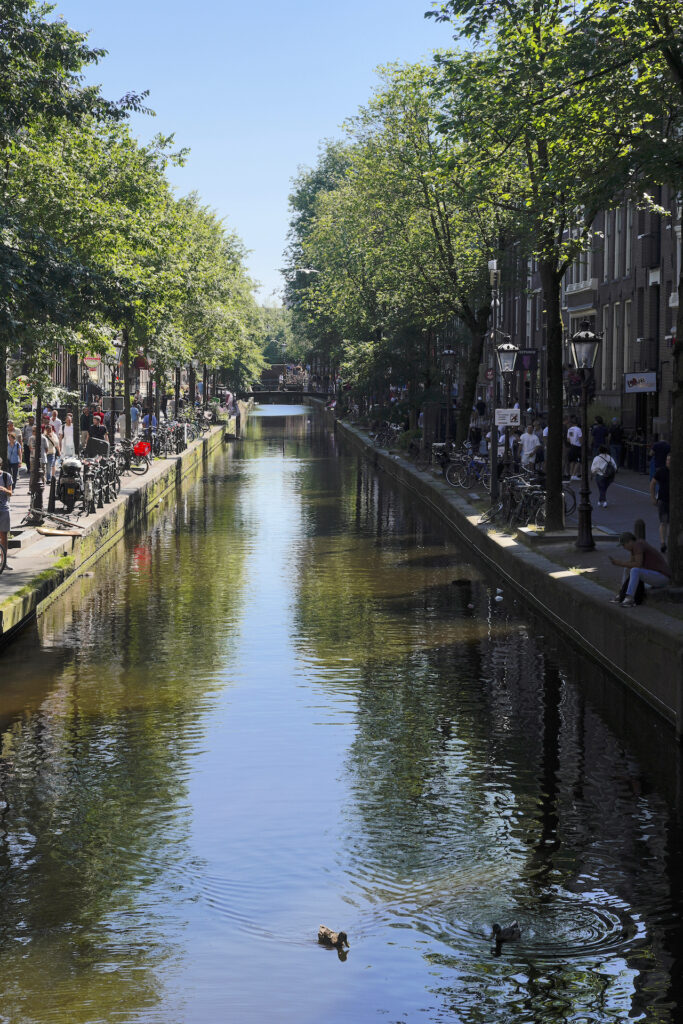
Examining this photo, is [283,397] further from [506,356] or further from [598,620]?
[598,620]

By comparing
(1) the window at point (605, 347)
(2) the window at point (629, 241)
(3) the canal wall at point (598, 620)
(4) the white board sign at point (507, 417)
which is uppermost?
(2) the window at point (629, 241)

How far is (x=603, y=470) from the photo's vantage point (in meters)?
31.3

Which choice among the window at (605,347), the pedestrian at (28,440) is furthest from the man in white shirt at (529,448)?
the window at (605,347)

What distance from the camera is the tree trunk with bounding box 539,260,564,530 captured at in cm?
2648

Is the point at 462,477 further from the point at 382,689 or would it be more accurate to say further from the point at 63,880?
the point at 63,880

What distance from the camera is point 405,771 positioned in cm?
1268

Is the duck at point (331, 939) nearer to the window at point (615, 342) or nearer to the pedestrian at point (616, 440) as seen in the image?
the pedestrian at point (616, 440)

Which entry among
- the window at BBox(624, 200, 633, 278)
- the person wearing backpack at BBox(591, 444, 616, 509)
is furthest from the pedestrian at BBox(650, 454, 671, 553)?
the window at BBox(624, 200, 633, 278)

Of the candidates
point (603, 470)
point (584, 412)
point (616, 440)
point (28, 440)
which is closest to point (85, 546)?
point (584, 412)

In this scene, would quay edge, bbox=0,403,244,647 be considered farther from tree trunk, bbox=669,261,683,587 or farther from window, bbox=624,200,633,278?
window, bbox=624,200,633,278

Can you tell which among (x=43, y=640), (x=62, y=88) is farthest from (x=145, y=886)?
(x=62, y=88)

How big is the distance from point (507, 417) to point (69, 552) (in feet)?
38.9

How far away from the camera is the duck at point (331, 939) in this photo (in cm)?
876

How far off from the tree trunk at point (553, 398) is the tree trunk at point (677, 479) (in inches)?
330
